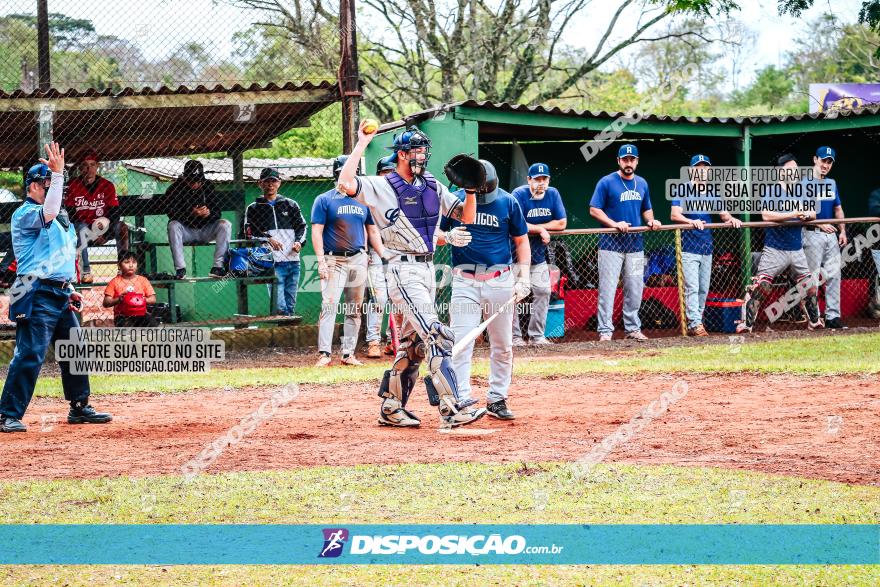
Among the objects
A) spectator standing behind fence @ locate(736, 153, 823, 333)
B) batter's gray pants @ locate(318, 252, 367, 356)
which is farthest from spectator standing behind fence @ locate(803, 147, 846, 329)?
batter's gray pants @ locate(318, 252, 367, 356)

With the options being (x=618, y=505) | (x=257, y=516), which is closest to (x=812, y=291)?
(x=618, y=505)

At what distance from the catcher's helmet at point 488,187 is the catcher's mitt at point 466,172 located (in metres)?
0.04

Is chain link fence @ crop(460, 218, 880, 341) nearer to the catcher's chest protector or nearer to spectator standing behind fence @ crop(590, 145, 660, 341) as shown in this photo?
spectator standing behind fence @ crop(590, 145, 660, 341)

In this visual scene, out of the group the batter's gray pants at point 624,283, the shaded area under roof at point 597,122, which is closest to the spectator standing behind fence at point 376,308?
the shaded area under roof at point 597,122

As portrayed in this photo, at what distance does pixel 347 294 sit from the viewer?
41.3 ft

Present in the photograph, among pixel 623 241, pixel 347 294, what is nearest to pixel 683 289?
pixel 623 241

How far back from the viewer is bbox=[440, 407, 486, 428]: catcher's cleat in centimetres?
820

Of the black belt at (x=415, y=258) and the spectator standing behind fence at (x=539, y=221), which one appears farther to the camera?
the spectator standing behind fence at (x=539, y=221)

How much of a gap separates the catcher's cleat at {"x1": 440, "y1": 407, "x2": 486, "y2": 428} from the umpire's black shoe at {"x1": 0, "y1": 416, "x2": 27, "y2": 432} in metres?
3.29

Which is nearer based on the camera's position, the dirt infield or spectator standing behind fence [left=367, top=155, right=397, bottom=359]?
the dirt infield

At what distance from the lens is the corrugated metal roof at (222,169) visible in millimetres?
18469

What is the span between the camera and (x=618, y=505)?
582cm

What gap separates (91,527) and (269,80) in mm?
9211

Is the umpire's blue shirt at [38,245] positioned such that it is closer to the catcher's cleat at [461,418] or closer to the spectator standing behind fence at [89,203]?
the catcher's cleat at [461,418]
